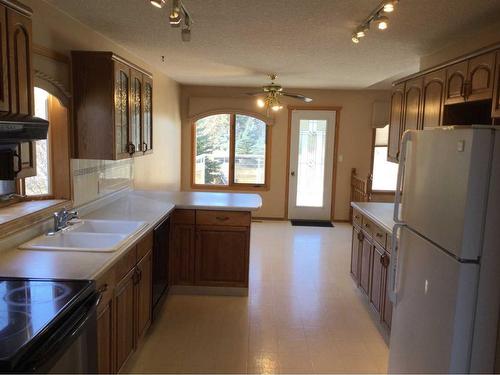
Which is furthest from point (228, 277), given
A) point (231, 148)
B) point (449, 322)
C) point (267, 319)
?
point (231, 148)

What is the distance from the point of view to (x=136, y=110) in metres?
3.58

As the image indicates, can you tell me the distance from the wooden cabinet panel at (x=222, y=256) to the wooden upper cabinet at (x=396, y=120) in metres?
1.60

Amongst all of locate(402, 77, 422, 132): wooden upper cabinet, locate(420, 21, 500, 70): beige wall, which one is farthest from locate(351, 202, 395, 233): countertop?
locate(420, 21, 500, 70): beige wall

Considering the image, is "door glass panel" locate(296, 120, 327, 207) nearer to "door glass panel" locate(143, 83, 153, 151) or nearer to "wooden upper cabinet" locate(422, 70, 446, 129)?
"door glass panel" locate(143, 83, 153, 151)

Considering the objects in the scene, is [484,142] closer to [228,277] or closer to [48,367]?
[48,367]

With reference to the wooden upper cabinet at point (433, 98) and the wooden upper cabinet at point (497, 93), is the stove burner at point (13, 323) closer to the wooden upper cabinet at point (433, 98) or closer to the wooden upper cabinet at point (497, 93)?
the wooden upper cabinet at point (497, 93)

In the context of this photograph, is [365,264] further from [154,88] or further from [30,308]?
[154,88]

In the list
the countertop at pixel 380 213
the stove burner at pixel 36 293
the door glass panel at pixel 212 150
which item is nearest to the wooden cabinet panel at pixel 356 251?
the countertop at pixel 380 213

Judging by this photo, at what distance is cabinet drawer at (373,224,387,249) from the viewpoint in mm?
3215

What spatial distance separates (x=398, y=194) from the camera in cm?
247

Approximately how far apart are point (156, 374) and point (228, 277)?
1388mm

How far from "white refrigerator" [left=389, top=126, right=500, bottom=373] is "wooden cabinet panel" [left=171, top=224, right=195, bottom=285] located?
220cm

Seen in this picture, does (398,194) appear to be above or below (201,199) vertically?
above

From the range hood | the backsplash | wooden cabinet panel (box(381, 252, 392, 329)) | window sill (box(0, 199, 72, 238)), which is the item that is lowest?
wooden cabinet panel (box(381, 252, 392, 329))
